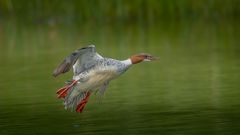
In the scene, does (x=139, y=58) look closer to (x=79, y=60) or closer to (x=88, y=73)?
(x=88, y=73)

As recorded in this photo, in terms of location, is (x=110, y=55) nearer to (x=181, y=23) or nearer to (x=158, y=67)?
(x=158, y=67)

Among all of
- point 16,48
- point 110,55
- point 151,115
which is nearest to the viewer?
point 151,115

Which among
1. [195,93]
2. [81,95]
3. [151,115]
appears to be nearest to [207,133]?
[151,115]

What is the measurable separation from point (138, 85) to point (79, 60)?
134 inches

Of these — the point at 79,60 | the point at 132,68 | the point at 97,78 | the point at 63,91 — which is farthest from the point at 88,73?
the point at 132,68

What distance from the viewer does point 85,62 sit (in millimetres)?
14602

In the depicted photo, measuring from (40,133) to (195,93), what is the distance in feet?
14.2

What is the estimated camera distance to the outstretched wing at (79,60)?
1399 centimetres

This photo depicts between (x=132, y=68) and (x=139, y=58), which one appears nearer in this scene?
(x=139, y=58)

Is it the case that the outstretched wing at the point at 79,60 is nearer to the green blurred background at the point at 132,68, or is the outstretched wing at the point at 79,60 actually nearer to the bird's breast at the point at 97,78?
the bird's breast at the point at 97,78

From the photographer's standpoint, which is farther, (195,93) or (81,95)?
(195,93)

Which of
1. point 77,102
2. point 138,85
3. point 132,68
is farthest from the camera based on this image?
point 132,68

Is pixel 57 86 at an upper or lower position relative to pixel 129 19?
lower

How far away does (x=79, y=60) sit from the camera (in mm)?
14609
